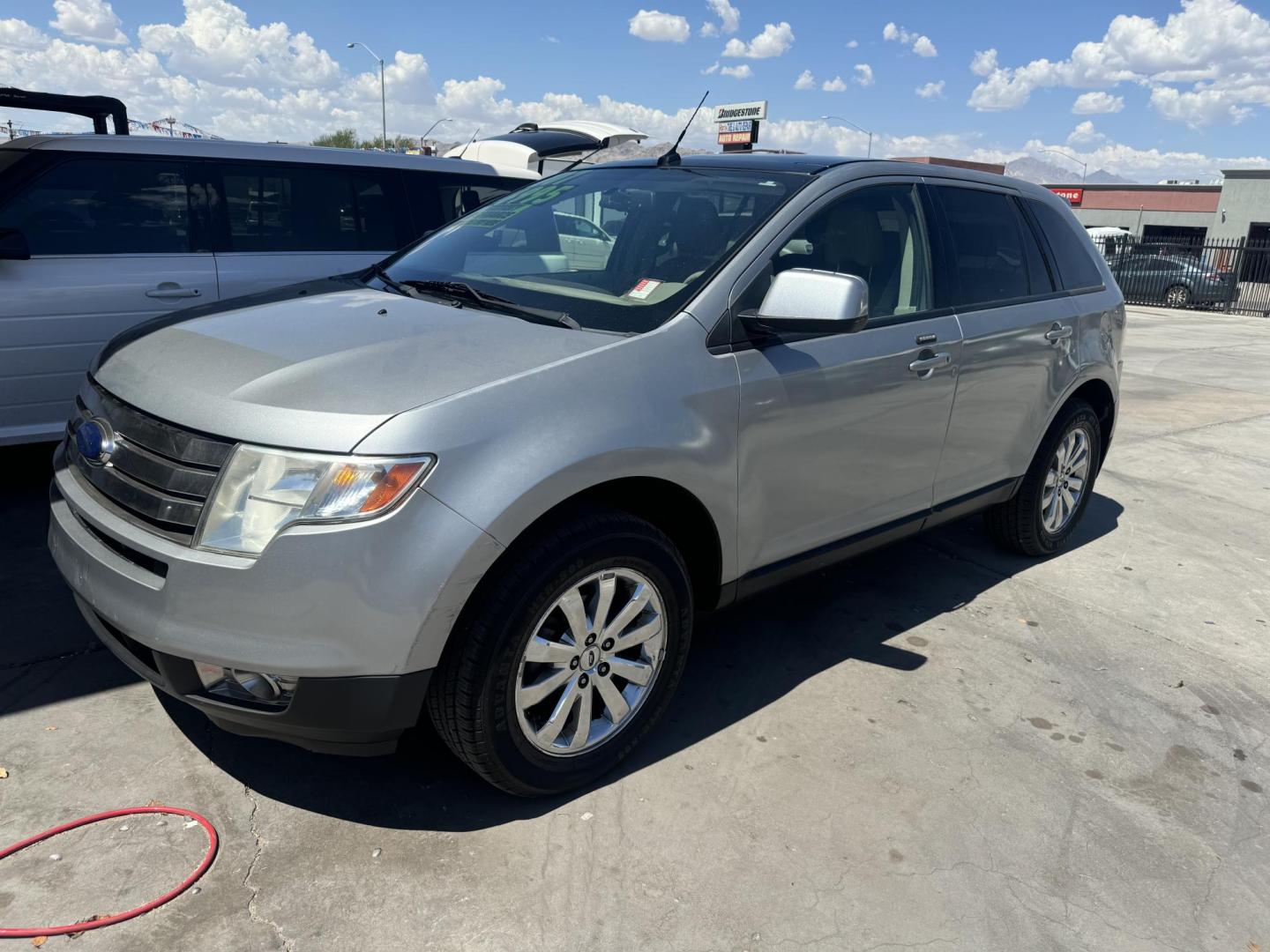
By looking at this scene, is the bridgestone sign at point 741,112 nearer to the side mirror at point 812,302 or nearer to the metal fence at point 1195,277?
the metal fence at point 1195,277

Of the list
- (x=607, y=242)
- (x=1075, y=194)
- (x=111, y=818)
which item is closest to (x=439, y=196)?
(x=607, y=242)

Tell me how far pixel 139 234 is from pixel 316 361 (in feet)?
10.3

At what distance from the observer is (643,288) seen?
9.96 feet

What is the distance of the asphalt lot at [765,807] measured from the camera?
2355 mm

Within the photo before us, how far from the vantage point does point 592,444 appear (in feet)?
8.31

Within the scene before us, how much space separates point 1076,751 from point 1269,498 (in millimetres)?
4331

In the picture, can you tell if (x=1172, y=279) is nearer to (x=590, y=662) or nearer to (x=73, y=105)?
(x=73, y=105)

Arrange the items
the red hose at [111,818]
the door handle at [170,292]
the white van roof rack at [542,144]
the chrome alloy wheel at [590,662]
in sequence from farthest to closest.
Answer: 1. the white van roof rack at [542,144]
2. the door handle at [170,292]
3. the chrome alloy wheel at [590,662]
4. the red hose at [111,818]

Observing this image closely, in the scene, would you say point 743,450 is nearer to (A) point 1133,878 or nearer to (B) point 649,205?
(B) point 649,205

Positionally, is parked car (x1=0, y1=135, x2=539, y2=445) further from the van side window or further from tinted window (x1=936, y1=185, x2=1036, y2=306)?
tinted window (x1=936, y1=185, x2=1036, y2=306)

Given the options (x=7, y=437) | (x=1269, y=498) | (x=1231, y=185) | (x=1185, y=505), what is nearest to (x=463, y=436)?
(x=7, y=437)

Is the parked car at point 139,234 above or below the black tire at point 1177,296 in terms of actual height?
above

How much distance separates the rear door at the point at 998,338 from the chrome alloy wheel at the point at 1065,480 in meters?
0.35

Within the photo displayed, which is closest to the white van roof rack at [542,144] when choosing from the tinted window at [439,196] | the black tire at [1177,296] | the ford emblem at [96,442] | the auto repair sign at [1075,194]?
the tinted window at [439,196]
